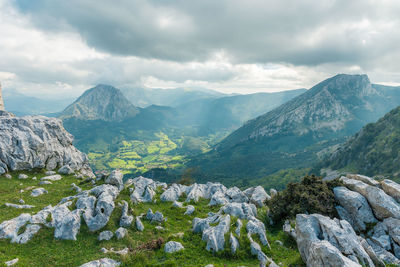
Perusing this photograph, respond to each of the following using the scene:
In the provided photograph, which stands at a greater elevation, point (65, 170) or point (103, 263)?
point (103, 263)

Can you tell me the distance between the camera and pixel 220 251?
86.4 feet

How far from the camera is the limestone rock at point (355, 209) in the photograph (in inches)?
1335

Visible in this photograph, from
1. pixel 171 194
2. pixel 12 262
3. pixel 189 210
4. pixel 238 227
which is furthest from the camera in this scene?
pixel 171 194

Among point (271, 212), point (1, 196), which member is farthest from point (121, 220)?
point (271, 212)

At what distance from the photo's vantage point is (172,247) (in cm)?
2716

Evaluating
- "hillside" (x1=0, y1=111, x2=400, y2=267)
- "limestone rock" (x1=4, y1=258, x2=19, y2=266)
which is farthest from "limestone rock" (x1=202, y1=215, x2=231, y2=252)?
"limestone rock" (x1=4, y1=258, x2=19, y2=266)

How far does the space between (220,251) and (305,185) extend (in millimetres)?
23769

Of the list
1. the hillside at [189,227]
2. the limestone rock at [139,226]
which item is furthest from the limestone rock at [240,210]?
the limestone rock at [139,226]

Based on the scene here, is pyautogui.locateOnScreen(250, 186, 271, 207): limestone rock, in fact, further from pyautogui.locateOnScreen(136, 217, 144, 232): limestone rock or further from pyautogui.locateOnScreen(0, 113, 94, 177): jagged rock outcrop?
pyautogui.locateOnScreen(0, 113, 94, 177): jagged rock outcrop

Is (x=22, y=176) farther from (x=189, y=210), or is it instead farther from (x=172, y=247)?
(x=172, y=247)

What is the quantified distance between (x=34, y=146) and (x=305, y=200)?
7117 cm

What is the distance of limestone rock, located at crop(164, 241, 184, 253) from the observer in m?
26.7

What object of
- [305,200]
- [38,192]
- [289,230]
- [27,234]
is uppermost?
[305,200]

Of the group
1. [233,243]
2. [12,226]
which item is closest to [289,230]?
[233,243]
